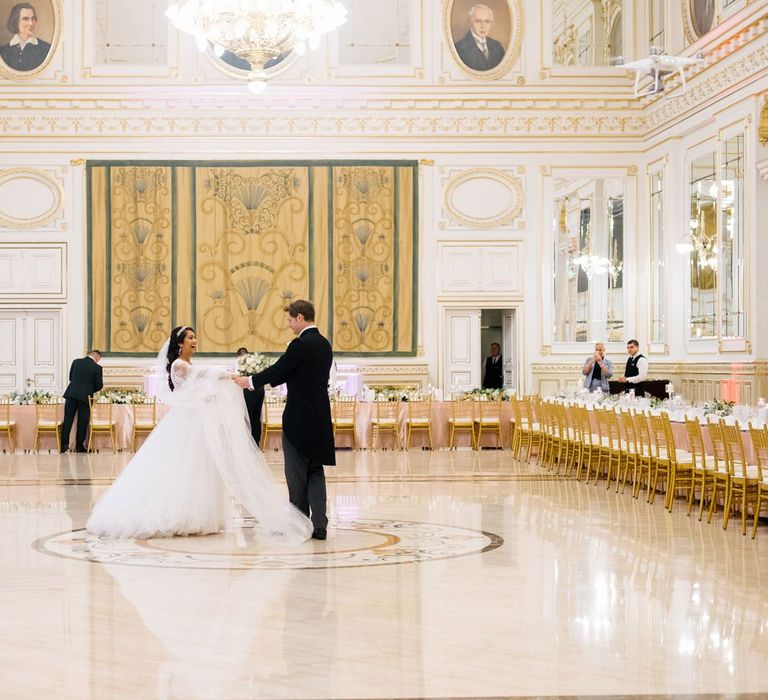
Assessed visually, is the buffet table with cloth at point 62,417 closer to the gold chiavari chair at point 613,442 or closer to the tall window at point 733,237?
the gold chiavari chair at point 613,442

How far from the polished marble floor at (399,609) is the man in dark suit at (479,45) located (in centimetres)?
1183

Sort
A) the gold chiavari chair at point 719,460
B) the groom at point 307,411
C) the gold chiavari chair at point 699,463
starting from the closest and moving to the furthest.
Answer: the groom at point 307,411, the gold chiavari chair at point 719,460, the gold chiavari chair at point 699,463

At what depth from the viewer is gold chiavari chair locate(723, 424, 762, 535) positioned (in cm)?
886

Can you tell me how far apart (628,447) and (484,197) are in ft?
30.4

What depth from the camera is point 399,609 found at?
5.97m

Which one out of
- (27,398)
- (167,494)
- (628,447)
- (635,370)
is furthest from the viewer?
(27,398)

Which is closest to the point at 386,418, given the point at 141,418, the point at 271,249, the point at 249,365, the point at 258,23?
the point at 249,365

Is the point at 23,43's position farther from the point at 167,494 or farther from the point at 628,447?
the point at 167,494

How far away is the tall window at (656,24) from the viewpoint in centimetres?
1928

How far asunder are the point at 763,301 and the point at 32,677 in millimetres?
12470

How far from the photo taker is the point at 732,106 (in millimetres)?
16375

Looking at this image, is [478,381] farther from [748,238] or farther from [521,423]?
[748,238]

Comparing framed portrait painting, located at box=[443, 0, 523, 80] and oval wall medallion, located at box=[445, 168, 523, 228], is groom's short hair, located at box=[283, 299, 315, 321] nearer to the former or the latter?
oval wall medallion, located at box=[445, 168, 523, 228]

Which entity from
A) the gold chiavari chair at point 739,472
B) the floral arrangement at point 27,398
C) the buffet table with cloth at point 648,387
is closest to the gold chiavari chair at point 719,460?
the gold chiavari chair at point 739,472
